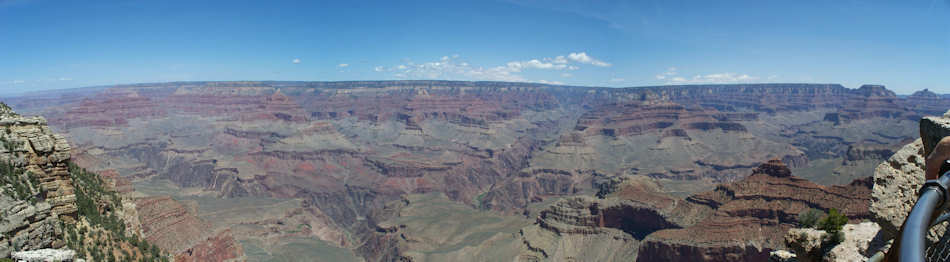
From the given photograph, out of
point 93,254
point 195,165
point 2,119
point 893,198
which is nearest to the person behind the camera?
point 893,198

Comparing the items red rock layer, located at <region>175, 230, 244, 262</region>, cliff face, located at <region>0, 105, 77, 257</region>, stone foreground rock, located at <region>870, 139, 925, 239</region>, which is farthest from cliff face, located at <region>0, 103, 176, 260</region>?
red rock layer, located at <region>175, 230, 244, 262</region>

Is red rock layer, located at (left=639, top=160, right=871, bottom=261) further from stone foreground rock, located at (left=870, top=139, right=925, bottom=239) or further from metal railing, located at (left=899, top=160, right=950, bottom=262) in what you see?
metal railing, located at (left=899, top=160, right=950, bottom=262)

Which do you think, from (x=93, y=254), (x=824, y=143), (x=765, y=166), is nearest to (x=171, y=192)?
(x=93, y=254)

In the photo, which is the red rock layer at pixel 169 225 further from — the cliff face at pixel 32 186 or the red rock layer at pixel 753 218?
the red rock layer at pixel 753 218

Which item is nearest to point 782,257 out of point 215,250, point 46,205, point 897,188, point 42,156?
point 897,188

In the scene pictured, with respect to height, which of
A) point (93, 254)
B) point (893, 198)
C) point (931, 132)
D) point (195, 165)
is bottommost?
point (195, 165)

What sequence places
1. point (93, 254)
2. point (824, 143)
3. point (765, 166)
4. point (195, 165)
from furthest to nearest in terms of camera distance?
point (824, 143) → point (195, 165) → point (765, 166) → point (93, 254)

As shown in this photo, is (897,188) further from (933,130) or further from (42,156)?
(42,156)

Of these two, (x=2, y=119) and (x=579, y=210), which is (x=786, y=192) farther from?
(x=2, y=119)
